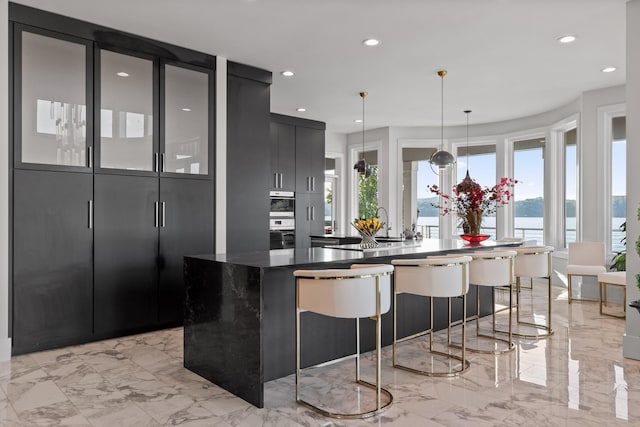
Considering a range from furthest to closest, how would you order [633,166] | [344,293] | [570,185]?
[570,185] → [633,166] → [344,293]

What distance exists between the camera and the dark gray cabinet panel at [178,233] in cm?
446

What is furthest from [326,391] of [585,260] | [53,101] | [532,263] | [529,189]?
[529,189]

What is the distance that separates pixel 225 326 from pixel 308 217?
5.03 meters

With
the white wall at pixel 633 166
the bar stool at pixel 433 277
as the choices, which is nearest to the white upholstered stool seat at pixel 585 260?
the white wall at pixel 633 166

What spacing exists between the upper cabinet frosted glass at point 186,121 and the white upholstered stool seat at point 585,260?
4.68 meters

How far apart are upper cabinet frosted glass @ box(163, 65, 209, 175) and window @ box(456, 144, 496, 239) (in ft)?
18.0

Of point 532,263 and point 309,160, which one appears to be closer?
point 532,263

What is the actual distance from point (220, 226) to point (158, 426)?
267cm

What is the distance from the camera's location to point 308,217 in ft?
26.0

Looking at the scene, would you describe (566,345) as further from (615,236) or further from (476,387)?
(615,236)

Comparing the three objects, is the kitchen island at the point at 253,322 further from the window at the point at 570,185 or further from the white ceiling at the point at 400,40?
the window at the point at 570,185

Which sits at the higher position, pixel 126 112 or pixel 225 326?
pixel 126 112

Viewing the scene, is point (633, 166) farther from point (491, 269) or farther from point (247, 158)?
point (247, 158)

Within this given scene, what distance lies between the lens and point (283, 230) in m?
7.51
